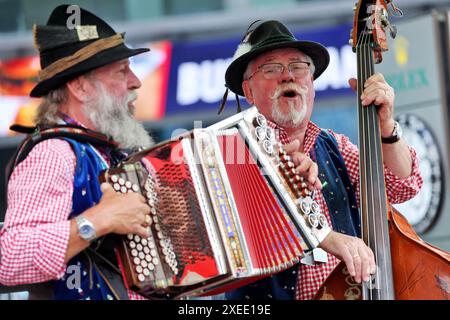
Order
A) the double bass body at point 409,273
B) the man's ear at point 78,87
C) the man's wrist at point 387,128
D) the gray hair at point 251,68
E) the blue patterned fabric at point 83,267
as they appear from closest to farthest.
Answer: the blue patterned fabric at point 83,267, the double bass body at point 409,273, the man's ear at point 78,87, the man's wrist at point 387,128, the gray hair at point 251,68

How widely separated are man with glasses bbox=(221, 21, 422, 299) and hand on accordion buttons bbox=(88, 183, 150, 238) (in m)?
0.65

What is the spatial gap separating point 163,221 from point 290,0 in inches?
284

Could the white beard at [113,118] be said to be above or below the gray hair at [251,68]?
below

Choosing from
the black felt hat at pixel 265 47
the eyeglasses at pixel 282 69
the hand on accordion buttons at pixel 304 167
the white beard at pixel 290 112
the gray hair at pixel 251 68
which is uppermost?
the black felt hat at pixel 265 47

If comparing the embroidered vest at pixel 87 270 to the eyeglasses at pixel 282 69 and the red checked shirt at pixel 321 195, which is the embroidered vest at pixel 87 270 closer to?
the red checked shirt at pixel 321 195

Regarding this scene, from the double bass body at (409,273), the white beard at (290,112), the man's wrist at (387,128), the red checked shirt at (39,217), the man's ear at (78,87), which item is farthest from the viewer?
the white beard at (290,112)

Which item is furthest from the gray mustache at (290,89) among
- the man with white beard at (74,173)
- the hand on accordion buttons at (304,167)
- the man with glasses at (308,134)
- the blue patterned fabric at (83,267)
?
the blue patterned fabric at (83,267)

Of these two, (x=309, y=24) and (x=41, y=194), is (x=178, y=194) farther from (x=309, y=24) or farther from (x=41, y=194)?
(x=309, y=24)

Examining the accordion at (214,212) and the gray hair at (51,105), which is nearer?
the accordion at (214,212)

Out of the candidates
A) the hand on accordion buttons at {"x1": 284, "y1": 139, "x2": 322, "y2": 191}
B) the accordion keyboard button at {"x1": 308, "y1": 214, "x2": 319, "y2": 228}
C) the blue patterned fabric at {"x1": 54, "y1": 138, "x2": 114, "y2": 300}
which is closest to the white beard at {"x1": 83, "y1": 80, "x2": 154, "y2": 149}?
the blue patterned fabric at {"x1": 54, "y1": 138, "x2": 114, "y2": 300}

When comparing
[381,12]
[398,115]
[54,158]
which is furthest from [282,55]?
[398,115]

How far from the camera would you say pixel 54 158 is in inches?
107

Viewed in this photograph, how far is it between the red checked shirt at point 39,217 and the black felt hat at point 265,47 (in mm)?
919

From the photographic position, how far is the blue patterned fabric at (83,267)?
9.00 feet
